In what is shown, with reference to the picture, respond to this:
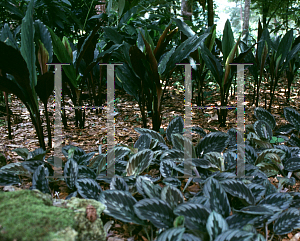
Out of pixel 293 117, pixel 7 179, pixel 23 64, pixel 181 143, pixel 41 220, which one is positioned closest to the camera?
pixel 41 220

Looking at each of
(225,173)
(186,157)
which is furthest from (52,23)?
(225,173)

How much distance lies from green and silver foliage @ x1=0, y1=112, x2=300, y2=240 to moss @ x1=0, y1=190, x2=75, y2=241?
0.60 ft

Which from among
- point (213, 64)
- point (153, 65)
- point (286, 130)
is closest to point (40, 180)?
point (153, 65)

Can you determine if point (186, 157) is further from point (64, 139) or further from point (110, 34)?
point (110, 34)

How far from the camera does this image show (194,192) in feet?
3.62

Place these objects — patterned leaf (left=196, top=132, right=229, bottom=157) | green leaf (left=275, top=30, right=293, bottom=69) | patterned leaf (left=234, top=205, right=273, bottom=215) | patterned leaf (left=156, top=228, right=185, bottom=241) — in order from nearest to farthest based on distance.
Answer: patterned leaf (left=156, top=228, right=185, bottom=241), patterned leaf (left=234, top=205, right=273, bottom=215), patterned leaf (left=196, top=132, right=229, bottom=157), green leaf (left=275, top=30, right=293, bottom=69)

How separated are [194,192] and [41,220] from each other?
0.66 meters

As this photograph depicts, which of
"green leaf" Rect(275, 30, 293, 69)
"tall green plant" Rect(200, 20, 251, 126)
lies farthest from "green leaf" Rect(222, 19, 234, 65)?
"green leaf" Rect(275, 30, 293, 69)

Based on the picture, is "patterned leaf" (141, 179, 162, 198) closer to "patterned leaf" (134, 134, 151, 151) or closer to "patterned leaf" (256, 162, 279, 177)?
"patterned leaf" (134, 134, 151, 151)

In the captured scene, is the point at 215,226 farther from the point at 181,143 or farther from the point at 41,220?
the point at 181,143

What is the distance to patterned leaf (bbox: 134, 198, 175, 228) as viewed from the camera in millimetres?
791

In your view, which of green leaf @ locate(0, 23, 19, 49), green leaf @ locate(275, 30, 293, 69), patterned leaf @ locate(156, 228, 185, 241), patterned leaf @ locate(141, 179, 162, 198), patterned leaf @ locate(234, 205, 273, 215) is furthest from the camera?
green leaf @ locate(275, 30, 293, 69)

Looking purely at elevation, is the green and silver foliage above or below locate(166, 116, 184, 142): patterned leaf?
below

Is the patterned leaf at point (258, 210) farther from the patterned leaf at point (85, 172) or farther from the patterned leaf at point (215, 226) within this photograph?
the patterned leaf at point (85, 172)
